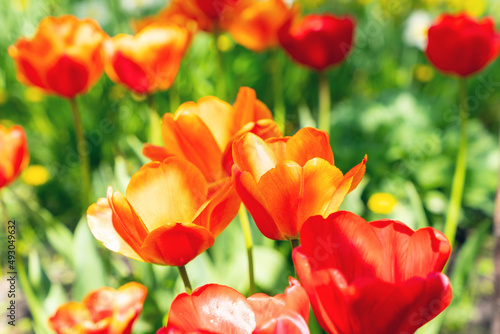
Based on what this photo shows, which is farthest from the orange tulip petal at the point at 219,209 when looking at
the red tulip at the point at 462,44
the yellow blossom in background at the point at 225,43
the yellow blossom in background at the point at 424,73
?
the yellow blossom in background at the point at 424,73

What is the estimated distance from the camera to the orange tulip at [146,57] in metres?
1.20

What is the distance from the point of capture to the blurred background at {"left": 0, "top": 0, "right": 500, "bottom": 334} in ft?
3.91

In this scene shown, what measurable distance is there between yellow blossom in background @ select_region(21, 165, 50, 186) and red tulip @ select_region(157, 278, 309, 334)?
1.79 metres

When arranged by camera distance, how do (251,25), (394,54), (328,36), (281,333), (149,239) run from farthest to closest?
(394,54), (251,25), (328,36), (149,239), (281,333)

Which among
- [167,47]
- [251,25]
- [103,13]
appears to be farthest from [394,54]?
[167,47]

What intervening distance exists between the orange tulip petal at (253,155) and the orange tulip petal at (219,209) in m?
0.03

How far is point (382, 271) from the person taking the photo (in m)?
0.47

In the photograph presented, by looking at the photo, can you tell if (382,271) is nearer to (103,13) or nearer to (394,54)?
(394,54)

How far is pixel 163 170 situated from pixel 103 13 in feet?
8.49

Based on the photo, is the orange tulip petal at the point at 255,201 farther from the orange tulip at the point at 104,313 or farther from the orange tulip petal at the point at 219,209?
the orange tulip at the point at 104,313

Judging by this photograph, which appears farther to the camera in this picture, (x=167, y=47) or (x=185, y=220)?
(x=167, y=47)

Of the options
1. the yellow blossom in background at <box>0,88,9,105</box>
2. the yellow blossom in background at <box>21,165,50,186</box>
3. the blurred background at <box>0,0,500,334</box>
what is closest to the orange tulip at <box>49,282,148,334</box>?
the blurred background at <box>0,0,500,334</box>

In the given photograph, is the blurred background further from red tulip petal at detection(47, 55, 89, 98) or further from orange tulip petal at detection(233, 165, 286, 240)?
orange tulip petal at detection(233, 165, 286, 240)

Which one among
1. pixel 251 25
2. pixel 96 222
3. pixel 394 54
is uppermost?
pixel 96 222
